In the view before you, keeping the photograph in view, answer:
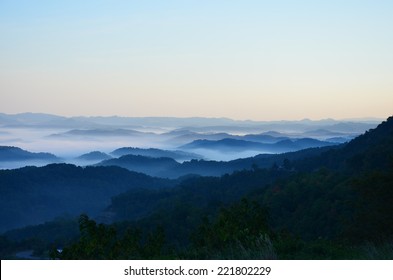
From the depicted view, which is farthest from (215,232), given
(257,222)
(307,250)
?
(307,250)

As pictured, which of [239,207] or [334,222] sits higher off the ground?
[239,207]

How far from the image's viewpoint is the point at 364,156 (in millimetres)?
131625

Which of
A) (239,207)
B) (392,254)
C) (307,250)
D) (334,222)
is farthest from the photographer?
(334,222)

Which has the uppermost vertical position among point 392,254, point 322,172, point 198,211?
point 392,254

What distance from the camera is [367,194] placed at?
3844 cm

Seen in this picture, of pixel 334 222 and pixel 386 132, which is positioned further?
pixel 386 132

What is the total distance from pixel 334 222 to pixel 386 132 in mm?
105195

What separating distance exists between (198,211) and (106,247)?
108 m

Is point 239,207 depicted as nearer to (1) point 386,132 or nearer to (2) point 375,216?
(2) point 375,216

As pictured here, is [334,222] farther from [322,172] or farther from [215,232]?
[215,232]

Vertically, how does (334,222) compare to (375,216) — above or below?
below
